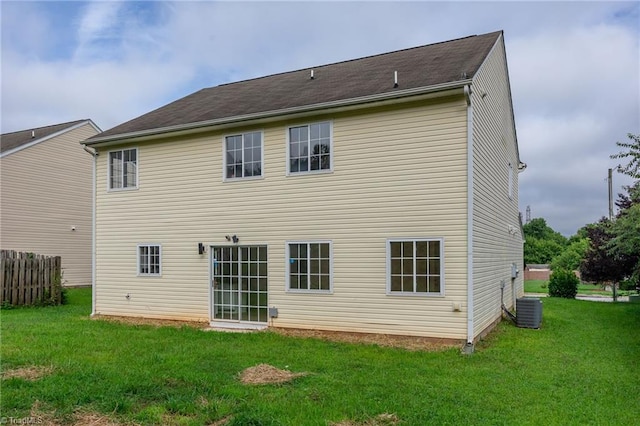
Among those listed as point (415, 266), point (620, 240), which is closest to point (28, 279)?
point (415, 266)

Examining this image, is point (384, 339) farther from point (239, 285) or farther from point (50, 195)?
point (50, 195)

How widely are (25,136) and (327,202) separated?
63.2 ft

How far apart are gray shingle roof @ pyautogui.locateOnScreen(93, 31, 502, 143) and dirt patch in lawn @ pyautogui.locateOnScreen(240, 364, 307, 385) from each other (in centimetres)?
571

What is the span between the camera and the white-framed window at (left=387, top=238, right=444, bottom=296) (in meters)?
8.81

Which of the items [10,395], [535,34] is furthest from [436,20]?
[10,395]

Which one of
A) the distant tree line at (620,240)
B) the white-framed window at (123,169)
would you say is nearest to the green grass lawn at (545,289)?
the distant tree line at (620,240)

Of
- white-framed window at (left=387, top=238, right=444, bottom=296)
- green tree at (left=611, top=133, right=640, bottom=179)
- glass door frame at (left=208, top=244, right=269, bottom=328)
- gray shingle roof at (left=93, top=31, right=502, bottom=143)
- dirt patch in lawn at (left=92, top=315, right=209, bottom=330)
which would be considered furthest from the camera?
dirt patch in lawn at (left=92, top=315, right=209, bottom=330)

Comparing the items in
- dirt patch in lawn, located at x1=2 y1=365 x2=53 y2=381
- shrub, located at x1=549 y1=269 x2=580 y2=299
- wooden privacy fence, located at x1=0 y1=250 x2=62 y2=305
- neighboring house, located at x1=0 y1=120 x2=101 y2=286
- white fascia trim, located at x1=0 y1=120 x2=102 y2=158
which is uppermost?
white fascia trim, located at x1=0 y1=120 x2=102 y2=158

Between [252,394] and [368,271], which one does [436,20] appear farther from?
[252,394]

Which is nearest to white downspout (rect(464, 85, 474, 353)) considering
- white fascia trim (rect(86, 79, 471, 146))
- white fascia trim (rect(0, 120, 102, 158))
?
white fascia trim (rect(86, 79, 471, 146))

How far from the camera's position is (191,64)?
18.2 m

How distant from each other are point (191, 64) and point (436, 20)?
9697 millimetres

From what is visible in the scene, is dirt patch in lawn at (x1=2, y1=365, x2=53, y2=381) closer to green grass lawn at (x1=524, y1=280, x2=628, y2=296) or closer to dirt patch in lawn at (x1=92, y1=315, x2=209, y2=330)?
dirt patch in lawn at (x1=92, y1=315, x2=209, y2=330)

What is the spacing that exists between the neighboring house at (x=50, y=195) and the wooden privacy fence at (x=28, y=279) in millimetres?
5237
